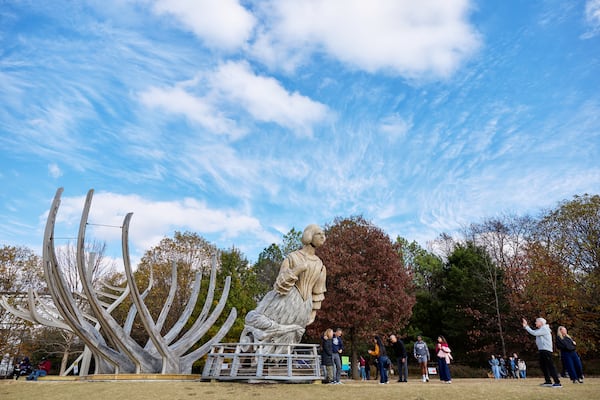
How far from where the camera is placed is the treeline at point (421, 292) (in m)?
23.6

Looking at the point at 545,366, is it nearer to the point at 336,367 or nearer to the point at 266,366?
the point at 336,367

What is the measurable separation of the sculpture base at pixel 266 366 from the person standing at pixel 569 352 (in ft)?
21.1

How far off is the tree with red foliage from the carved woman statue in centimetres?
1335

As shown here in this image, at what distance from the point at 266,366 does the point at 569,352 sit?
838cm

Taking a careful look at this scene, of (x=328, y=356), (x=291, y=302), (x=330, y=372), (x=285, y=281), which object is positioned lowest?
(x=330, y=372)

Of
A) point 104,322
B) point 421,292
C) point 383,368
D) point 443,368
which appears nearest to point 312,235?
point 383,368

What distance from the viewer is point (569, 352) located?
11680mm

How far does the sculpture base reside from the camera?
1138cm

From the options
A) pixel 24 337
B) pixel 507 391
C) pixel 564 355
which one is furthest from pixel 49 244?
pixel 24 337

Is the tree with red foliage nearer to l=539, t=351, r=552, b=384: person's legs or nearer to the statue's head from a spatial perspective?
the statue's head

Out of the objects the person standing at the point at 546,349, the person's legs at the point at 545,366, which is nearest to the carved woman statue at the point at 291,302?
the person standing at the point at 546,349

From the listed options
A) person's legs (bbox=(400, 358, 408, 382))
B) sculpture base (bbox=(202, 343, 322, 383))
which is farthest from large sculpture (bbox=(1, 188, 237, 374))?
person's legs (bbox=(400, 358, 408, 382))

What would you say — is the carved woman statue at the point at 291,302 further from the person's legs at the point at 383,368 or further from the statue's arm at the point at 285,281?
the person's legs at the point at 383,368

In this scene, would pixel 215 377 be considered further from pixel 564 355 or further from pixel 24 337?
pixel 24 337
